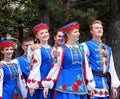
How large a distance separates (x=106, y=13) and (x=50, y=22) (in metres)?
2.50

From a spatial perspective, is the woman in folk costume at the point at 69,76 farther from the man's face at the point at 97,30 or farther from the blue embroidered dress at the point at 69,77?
the man's face at the point at 97,30

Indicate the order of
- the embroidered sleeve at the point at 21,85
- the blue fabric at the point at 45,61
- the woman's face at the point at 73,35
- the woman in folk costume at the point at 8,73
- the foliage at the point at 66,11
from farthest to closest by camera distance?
the foliage at the point at 66,11, the embroidered sleeve at the point at 21,85, the woman in folk costume at the point at 8,73, the blue fabric at the point at 45,61, the woman's face at the point at 73,35

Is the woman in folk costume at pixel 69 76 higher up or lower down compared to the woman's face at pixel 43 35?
lower down

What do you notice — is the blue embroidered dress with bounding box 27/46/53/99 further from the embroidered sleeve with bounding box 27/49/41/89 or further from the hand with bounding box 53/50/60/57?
the hand with bounding box 53/50/60/57

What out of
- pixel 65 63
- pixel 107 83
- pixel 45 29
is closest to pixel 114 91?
pixel 107 83

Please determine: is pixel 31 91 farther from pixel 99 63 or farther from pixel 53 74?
pixel 99 63

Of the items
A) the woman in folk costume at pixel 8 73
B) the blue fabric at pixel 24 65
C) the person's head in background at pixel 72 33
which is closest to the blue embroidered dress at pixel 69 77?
the person's head in background at pixel 72 33

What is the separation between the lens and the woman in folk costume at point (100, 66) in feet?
18.8

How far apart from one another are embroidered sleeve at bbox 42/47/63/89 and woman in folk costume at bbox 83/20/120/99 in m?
0.52

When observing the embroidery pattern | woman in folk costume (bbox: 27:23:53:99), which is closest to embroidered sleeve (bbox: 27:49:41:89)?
woman in folk costume (bbox: 27:23:53:99)

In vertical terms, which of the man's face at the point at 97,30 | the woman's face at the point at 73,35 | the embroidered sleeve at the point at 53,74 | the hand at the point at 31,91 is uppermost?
the man's face at the point at 97,30

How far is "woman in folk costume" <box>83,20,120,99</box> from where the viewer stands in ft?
18.8

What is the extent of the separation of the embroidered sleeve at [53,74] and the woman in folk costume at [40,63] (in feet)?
0.70

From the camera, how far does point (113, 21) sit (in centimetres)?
1024
